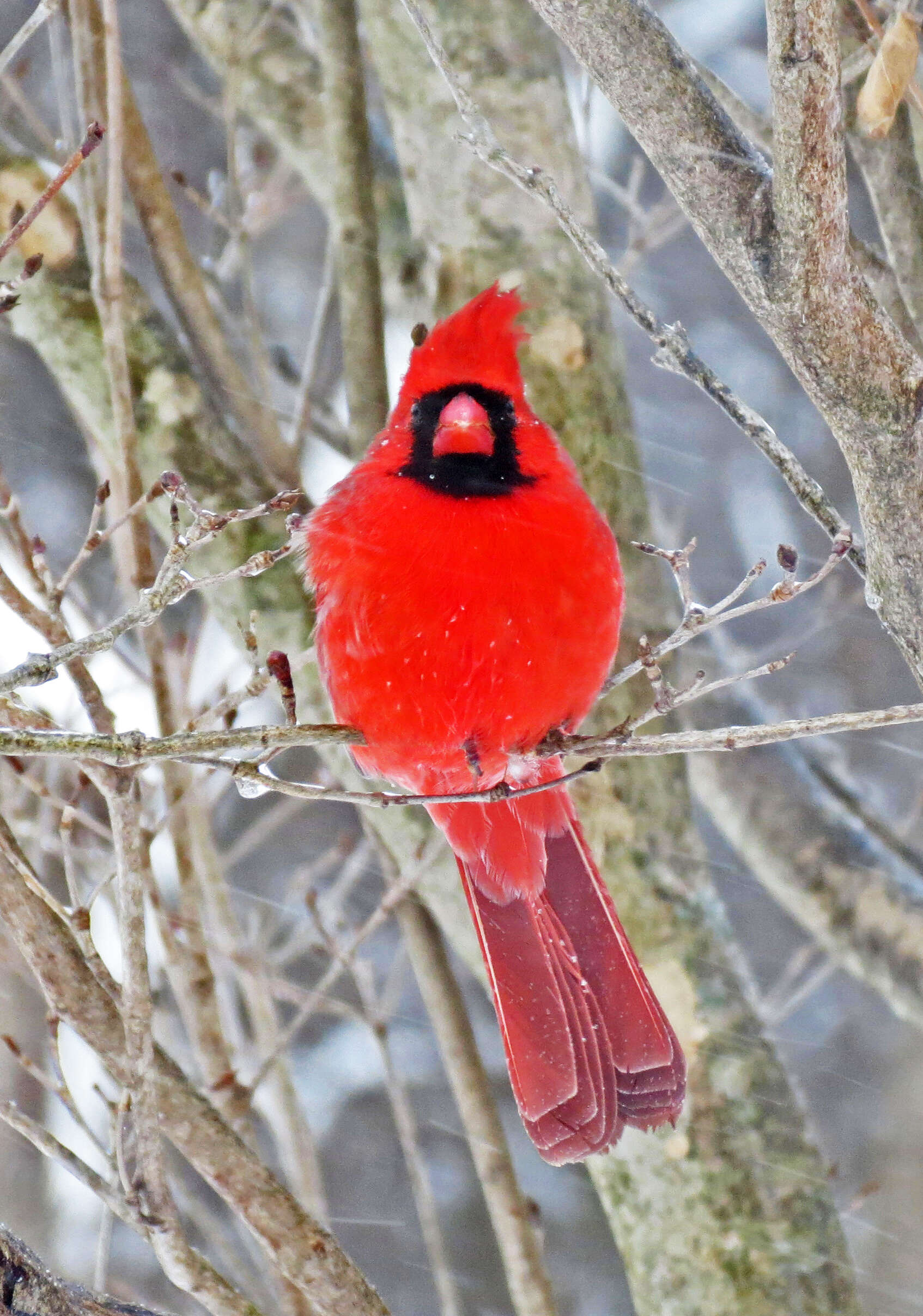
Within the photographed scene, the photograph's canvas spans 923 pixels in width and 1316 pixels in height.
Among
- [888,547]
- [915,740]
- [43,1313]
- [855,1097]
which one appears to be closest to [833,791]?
[915,740]

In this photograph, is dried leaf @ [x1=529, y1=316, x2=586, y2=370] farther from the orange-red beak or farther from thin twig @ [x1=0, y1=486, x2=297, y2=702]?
thin twig @ [x1=0, y1=486, x2=297, y2=702]

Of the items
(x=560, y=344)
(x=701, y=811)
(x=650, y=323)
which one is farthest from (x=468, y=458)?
(x=701, y=811)

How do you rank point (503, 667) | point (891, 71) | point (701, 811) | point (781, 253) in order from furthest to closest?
1. point (701, 811)
2. point (503, 667)
3. point (891, 71)
4. point (781, 253)

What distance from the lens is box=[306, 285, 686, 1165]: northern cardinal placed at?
6.46 feet

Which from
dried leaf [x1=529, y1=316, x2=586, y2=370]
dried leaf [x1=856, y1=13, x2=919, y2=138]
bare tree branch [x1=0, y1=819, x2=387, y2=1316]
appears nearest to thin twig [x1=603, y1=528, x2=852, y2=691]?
dried leaf [x1=856, y1=13, x2=919, y2=138]

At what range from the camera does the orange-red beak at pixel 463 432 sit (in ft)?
6.85

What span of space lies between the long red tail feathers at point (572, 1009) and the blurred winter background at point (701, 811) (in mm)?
1536

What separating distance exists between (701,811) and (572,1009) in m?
2.74

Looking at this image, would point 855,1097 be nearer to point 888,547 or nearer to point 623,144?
point 623,144

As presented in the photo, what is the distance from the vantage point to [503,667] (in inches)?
77.2

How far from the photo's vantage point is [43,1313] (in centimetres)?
125

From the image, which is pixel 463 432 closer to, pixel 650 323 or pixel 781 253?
pixel 650 323

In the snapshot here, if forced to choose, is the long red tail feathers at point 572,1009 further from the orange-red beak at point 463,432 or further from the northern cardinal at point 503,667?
the orange-red beak at point 463,432

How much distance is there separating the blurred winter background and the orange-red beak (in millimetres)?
1709
